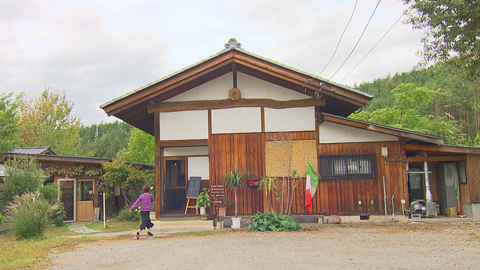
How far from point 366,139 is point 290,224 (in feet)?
12.8

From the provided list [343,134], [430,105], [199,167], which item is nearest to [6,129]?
[199,167]

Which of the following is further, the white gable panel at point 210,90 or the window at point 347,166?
the white gable panel at point 210,90

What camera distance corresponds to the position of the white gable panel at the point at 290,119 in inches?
494

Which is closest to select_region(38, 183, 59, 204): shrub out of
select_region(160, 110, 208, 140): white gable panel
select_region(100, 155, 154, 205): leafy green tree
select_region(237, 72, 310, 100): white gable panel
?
select_region(100, 155, 154, 205): leafy green tree

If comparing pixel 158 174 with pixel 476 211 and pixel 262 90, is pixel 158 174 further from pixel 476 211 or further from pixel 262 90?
pixel 476 211

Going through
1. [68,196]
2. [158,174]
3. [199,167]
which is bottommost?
[68,196]

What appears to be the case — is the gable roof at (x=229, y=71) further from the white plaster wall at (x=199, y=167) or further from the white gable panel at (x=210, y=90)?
the white plaster wall at (x=199, y=167)

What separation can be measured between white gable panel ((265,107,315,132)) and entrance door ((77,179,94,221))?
30.2 feet

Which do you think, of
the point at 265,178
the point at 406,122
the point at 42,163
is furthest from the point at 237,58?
the point at 406,122

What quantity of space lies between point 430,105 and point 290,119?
24661mm

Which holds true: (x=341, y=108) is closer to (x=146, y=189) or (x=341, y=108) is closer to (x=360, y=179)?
(x=360, y=179)

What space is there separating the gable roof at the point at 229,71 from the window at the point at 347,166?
1.66 m

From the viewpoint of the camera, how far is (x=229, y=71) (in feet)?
42.5

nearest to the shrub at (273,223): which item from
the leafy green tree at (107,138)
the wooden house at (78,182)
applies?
the wooden house at (78,182)
